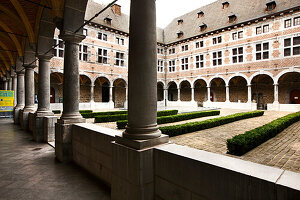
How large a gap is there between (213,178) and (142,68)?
60.1 inches

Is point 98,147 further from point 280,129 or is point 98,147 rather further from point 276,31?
point 276,31

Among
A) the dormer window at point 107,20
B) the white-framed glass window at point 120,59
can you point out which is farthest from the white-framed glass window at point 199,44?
the dormer window at point 107,20

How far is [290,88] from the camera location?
59.4ft

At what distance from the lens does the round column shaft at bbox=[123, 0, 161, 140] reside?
7.70 feet

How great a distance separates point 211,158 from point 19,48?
36.7 ft

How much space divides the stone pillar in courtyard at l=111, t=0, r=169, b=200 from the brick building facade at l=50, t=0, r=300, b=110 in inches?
680

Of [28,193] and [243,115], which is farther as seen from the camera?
[243,115]

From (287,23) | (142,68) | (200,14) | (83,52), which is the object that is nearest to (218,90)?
(287,23)

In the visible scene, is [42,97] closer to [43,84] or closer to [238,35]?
[43,84]

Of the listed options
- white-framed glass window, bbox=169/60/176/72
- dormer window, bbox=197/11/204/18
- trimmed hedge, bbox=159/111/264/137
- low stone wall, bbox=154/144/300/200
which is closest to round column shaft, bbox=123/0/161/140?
low stone wall, bbox=154/144/300/200

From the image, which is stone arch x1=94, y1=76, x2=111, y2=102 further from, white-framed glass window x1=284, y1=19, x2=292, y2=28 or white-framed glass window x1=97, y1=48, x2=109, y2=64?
white-framed glass window x1=284, y1=19, x2=292, y2=28

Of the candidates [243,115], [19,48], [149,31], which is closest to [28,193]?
[149,31]

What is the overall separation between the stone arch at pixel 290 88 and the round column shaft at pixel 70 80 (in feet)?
64.4

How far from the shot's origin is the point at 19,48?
9391 millimetres
